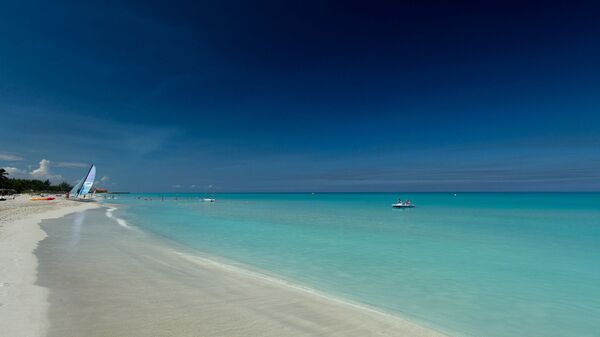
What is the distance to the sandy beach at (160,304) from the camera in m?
4.77

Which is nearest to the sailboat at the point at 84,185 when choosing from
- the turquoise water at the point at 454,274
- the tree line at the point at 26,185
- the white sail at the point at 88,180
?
the white sail at the point at 88,180

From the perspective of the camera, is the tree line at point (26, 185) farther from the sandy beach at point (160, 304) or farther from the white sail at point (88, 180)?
the sandy beach at point (160, 304)

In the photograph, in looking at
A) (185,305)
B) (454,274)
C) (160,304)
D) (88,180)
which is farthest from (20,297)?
(88,180)

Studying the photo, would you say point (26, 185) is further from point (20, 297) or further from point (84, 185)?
point (20, 297)

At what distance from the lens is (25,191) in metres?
103

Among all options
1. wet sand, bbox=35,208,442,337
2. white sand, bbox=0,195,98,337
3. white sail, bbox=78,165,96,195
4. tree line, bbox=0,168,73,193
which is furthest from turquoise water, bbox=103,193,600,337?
tree line, bbox=0,168,73,193

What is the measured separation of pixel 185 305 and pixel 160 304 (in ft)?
1.57

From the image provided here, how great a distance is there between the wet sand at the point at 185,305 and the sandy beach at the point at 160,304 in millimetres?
15

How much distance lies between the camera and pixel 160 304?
5.87 m

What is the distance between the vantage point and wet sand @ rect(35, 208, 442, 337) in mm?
4828

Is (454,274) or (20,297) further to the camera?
(454,274)

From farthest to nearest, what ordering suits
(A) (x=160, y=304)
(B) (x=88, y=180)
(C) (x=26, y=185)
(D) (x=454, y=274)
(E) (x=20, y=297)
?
(C) (x=26, y=185)
(B) (x=88, y=180)
(D) (x=454, y=274)
(A) (x=160, y=304)
(E) (x=20, y=297)

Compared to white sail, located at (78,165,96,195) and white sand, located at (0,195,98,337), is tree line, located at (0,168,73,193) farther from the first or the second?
white sand, located at (0,195,98,337)

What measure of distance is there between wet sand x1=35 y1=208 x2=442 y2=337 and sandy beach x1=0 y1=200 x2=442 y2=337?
0.02 meters
